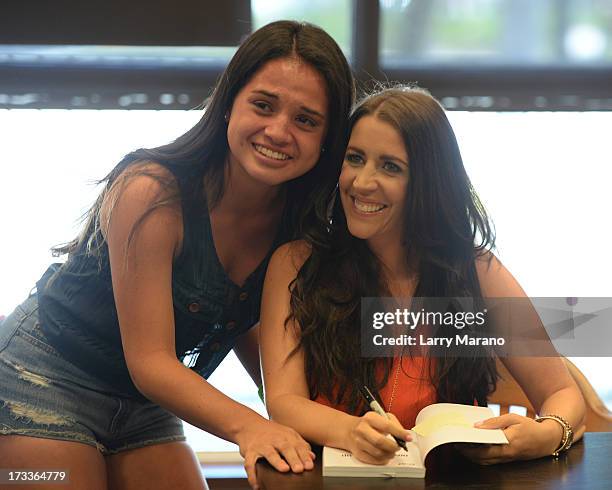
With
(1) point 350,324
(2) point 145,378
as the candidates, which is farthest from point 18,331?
(1) point 350,324

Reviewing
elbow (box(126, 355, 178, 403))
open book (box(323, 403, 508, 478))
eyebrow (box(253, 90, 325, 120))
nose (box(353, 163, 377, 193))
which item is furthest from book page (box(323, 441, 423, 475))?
eyebrow (box(253, 90, 325, 120))

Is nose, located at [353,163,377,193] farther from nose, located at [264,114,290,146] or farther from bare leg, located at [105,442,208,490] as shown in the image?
bare leg, located at [105,442,208,490]

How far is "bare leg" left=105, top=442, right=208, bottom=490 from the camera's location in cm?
143

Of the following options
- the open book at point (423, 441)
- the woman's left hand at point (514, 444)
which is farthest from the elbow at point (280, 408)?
the woman's left hand at point (514, 444)

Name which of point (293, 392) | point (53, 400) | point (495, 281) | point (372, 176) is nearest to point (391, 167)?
point (372, 176)

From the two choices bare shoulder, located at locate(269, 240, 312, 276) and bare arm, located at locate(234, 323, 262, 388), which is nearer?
bare shoulder, located at locate(269, 240, 312, 276)

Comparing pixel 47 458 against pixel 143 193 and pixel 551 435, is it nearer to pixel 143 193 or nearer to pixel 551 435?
pixel 143 193

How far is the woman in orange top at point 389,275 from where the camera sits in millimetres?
1258

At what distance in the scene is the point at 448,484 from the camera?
3.29ft

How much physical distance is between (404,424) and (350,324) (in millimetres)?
159

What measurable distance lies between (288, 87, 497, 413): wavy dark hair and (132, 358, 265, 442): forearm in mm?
146

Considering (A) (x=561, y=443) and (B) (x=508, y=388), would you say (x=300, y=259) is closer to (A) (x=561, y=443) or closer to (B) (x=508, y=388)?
(A) (x=561, y=443)

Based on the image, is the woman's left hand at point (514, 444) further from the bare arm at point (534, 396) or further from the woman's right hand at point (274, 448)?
the woman's right hand at point (274, 448)

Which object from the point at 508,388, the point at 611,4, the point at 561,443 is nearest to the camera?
the point at 561,443
